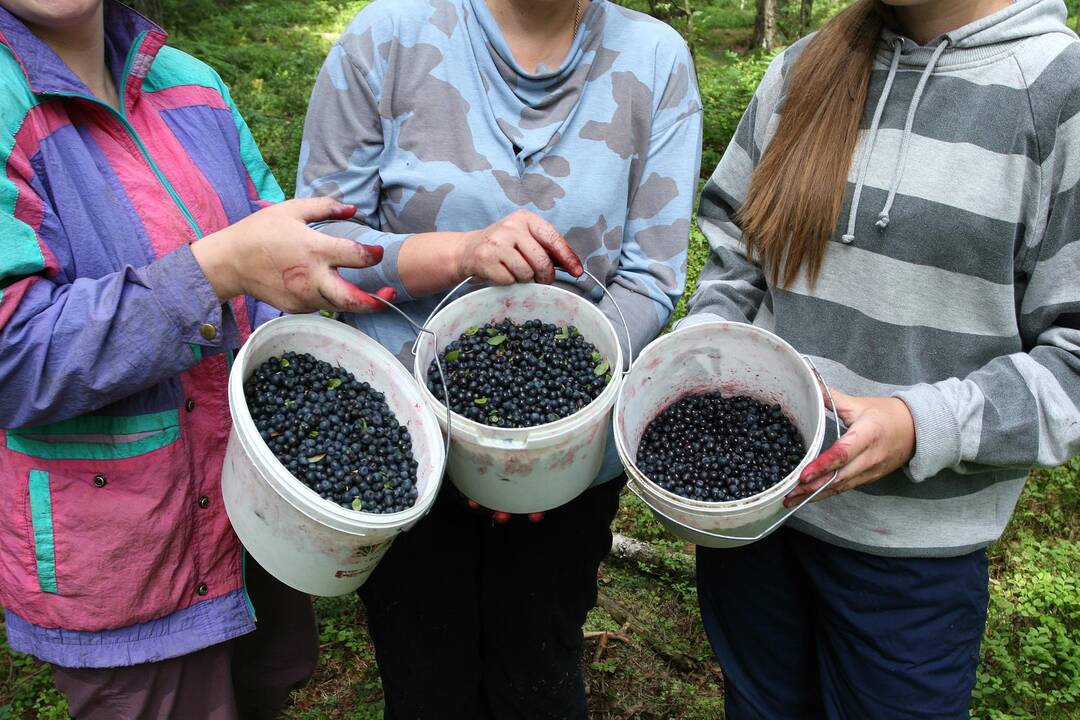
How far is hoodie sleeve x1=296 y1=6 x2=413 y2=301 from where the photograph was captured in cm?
170

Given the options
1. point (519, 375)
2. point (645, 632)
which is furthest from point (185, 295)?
point (645, 632)

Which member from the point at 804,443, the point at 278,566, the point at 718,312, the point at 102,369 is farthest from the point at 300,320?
the point at 804,443

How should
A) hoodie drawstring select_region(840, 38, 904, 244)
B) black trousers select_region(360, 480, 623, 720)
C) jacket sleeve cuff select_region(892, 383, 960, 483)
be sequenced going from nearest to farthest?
1. jacket sleeve cuff select_region(892, 383, 960, 483)
2. hoodie drawstring select_region(840, 38, 904, 244)
3. black trousers select_region(360, 480, 623, 720)

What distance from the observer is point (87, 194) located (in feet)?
4.92

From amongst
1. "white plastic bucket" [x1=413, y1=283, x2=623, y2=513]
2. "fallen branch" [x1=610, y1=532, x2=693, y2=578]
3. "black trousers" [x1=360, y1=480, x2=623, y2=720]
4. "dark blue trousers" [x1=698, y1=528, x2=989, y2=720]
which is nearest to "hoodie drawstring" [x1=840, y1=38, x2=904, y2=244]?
"white plastic bucket" [x1=413, y1=283, x2=623, y2=513]

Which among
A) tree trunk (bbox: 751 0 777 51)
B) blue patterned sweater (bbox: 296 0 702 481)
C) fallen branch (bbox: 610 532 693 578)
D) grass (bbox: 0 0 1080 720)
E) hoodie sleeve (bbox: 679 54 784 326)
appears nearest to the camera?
blue patterned sweater (bbox: 296 0 702 481)

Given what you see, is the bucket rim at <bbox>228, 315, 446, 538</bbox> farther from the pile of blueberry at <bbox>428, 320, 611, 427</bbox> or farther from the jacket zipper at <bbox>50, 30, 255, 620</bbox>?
the jacket zipper at <bbox>50, 30, 255, 620</bbox>

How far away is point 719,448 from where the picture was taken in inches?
66.9

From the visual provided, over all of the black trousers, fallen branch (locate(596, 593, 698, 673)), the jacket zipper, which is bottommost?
fallen branch (locate(596, 593, 698, 673))

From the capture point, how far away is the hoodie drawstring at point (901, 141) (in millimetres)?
1549

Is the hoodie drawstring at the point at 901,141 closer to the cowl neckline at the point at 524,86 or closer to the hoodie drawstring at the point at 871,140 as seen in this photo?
the hoodie drawstring at the point at 871,140

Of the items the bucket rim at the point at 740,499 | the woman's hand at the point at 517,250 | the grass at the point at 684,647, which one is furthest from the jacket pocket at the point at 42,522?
the grass at the point at 684,647

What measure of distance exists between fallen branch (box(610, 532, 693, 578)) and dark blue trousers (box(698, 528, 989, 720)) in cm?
129

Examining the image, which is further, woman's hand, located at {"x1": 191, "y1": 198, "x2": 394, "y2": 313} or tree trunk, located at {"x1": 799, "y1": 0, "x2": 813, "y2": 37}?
tree trunk, located at {"x1": 799, "y1": 0, "x2": 813, "y2": 37}
